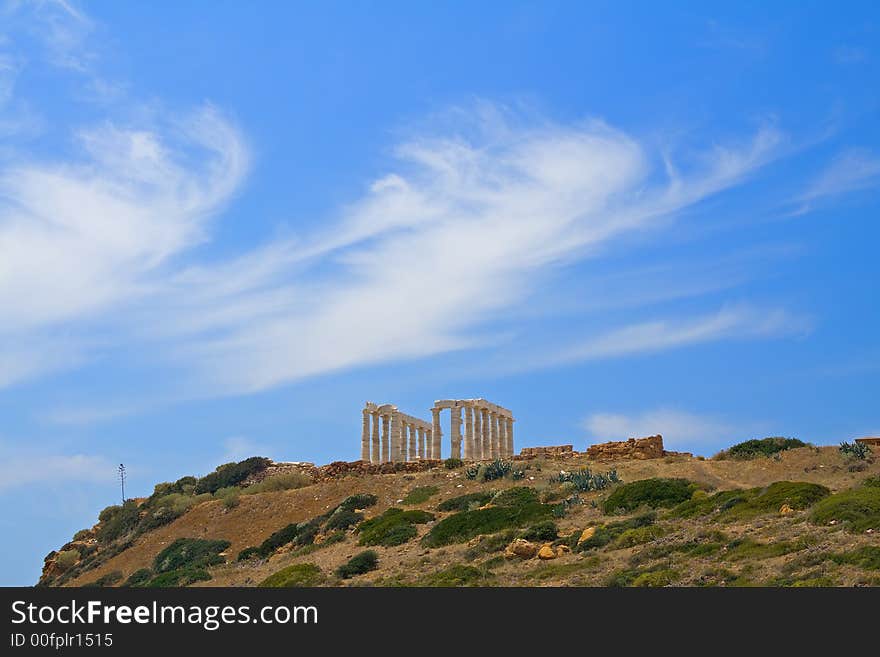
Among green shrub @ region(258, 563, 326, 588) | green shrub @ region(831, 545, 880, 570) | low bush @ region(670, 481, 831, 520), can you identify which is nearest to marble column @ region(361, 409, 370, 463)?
green shrub @ region(258, 563, 326, 588)

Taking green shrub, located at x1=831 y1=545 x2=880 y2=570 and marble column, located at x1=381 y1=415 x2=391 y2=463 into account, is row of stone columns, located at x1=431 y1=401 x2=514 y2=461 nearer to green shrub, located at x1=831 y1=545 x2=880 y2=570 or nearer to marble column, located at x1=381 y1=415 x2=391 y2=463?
marble column, located at x1=381 y1=415 x2=391 y2=463

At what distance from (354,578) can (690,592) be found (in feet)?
51.4

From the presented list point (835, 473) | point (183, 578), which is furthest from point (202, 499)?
point (835, 473)

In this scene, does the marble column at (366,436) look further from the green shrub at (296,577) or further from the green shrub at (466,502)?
the green shrub at (296,577)

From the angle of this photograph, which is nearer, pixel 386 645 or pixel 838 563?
pixel 386 645

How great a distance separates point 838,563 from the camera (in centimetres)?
2797

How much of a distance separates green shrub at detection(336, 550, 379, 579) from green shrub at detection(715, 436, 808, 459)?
64.6 feet

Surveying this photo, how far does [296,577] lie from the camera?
39.2 meters

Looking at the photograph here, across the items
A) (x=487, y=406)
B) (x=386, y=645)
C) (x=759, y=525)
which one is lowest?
(x=386, y=645)

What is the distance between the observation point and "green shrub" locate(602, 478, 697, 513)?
1598 inches

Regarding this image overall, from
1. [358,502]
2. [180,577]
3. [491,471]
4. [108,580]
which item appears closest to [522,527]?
[491,471]

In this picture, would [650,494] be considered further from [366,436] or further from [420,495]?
[366,436]

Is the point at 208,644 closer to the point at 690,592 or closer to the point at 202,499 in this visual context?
the point at 690,592

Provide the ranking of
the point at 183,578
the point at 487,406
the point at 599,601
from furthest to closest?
the point at 487,406, the point at 183,578, the point at 599,601
